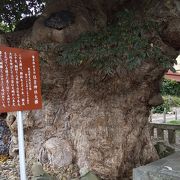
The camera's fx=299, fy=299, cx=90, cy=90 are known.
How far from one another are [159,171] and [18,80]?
2042 mm

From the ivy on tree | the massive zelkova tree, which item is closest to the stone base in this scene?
the massive zelkova tree

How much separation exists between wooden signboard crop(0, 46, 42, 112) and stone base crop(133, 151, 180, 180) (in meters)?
1.55

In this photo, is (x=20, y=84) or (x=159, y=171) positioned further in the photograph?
(x=159, y=171)

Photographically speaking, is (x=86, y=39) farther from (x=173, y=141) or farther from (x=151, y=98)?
(x=173, y=141)

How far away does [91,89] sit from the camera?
16.0 feet

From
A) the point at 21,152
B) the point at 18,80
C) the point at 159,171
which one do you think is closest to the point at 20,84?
the point at 18,80

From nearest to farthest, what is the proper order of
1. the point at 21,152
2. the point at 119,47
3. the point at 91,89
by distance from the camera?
the point at 21,152 → the point at 119,47 → the point at 91,89

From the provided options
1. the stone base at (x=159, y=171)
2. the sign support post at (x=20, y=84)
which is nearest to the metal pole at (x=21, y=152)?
the sign support post at (x=20, y=84)

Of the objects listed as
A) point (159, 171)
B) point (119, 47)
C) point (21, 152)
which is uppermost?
point (119, 47)

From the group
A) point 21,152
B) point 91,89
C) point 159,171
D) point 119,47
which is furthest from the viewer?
point 91,89

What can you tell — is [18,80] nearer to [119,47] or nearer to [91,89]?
[119,47]

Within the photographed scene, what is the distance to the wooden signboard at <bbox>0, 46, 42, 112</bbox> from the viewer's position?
3279 millimetres

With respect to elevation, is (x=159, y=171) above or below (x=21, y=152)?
below

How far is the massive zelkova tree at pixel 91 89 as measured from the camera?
4.31 metres
